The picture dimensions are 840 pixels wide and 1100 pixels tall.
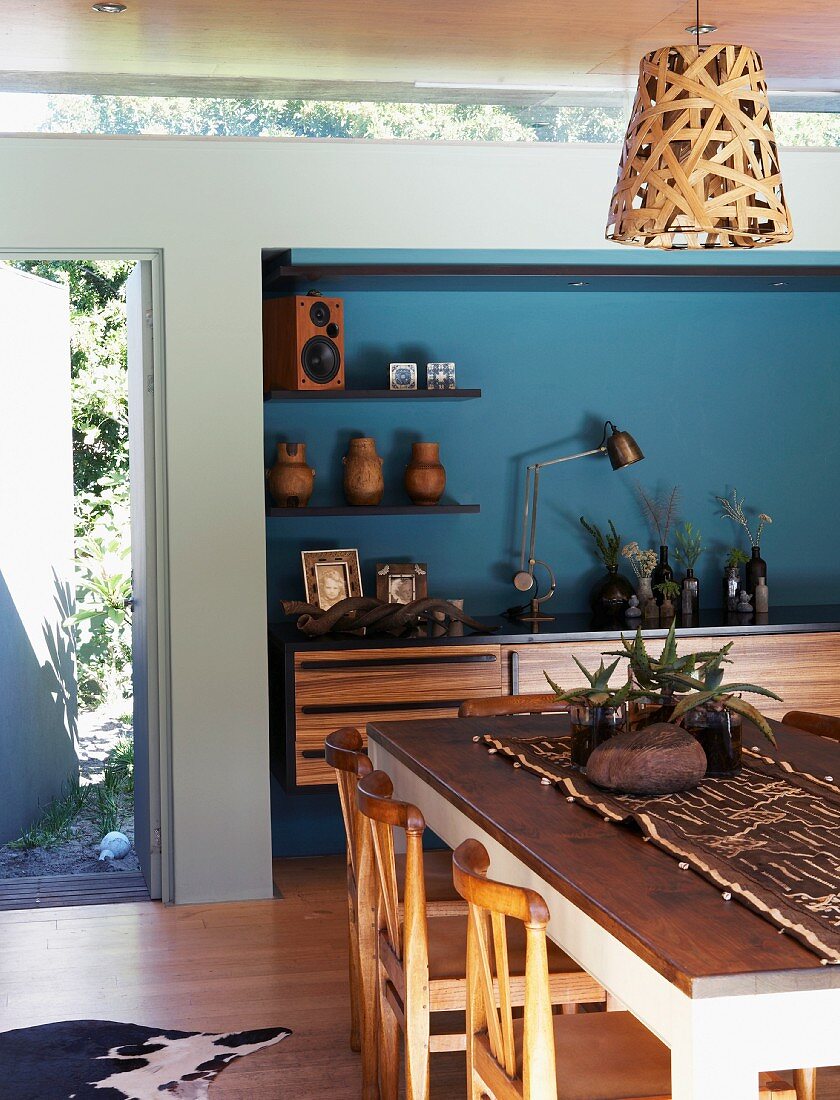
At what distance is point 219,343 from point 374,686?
1.42 meters

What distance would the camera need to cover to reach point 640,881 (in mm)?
2123

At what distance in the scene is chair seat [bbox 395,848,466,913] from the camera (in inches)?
124

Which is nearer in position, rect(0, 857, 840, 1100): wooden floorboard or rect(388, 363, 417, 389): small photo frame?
rect(0, 857, 840, 1100): wooden floorboard

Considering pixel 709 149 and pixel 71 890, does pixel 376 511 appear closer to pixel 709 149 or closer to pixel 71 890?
pixel 71 890

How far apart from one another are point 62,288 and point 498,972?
5.82 m

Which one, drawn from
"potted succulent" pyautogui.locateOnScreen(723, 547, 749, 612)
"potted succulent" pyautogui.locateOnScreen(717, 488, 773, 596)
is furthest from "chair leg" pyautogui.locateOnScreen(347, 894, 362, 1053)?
"potted succulent" pyautogui.locateOnScreen(717, 488, 773, 596)

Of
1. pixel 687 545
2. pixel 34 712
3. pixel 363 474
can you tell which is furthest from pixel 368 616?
pixel 34 712

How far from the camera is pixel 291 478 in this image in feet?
17.1

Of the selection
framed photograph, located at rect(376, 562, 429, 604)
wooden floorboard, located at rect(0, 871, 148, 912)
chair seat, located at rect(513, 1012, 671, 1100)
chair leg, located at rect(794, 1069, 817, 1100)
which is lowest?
wooden floorboard, located at rect(0, 871, 148, 912)

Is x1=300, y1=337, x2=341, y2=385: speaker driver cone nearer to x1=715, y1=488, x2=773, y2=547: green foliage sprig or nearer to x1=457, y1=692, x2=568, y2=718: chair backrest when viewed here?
x1=457, y1=692, x2=568, y2=718: chair backrest

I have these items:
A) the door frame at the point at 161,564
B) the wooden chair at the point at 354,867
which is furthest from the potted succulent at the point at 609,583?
the wooden chair at the point at 354,867

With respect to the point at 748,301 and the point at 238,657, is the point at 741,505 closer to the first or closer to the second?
the point at 748,301

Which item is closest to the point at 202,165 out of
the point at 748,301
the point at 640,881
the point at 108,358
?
the point at 748,301

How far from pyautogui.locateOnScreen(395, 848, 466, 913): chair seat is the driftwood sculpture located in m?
1.48
